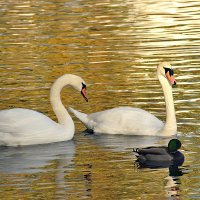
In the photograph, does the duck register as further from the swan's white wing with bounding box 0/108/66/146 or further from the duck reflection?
the swan's white wing with bounding box 0/108/66/146

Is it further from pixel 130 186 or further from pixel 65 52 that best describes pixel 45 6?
pixel 130 186

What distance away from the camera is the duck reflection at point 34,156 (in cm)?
1502

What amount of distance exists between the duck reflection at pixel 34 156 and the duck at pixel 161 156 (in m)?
0.95

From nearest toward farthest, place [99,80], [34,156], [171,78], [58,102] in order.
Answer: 1. [34,156]
2. [58,102]
3. [171,78]
4. [99,80]

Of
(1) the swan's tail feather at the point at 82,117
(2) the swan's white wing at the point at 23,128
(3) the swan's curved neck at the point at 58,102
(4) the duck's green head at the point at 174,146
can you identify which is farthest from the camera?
(1) the swan's tail feather at the point at 82,117

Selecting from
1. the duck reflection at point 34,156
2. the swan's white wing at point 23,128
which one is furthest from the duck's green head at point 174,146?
the swan's white wing at point 23,128

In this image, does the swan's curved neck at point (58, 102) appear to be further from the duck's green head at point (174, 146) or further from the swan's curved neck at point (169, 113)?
the duck's green head at point (174, 146)

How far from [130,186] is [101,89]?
7.03 m

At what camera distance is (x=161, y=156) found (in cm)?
1522

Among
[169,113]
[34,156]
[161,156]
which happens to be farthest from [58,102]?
[161,156]

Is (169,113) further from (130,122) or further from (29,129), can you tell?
(29,129)

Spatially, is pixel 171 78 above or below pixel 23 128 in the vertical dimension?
above

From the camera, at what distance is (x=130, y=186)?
13.6 metres

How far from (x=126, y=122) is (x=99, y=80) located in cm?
429
